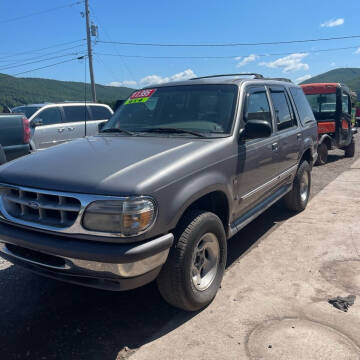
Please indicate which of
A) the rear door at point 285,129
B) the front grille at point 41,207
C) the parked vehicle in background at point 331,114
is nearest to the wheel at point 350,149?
the parked vehicle in background at point 331,114

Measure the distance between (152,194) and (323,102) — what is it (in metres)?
9.87

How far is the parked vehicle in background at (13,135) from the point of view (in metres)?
5.97

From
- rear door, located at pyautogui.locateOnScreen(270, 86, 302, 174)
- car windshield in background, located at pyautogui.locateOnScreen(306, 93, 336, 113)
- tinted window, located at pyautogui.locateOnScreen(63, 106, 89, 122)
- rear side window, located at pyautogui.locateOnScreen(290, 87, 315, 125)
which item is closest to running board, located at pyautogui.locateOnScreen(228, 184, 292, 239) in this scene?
rear door, located at pyautogui.locateOnScreen(270, 86, 302, 174)

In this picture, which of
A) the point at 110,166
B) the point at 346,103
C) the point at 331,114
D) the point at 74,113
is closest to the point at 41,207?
the point at 110,166

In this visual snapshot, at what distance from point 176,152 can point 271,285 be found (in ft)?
5.34

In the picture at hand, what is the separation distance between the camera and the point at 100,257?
7.53 ft

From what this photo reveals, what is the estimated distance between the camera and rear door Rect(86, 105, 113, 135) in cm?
988

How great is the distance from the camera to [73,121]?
31.7ft

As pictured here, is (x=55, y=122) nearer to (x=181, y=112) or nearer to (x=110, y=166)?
(x=181, y=112)

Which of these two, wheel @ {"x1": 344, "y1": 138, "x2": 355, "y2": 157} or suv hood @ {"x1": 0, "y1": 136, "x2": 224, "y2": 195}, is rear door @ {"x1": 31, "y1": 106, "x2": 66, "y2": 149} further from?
wheel @ {"x1": 344, "y1": 138, "x2": 355, "y2": 157}

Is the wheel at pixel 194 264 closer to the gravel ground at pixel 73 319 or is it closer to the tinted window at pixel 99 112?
the gravel ground at pixel 73 319

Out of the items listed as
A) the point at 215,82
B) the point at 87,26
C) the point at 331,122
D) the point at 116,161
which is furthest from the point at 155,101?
the point at 87,26

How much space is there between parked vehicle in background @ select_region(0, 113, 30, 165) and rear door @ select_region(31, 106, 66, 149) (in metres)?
2.49

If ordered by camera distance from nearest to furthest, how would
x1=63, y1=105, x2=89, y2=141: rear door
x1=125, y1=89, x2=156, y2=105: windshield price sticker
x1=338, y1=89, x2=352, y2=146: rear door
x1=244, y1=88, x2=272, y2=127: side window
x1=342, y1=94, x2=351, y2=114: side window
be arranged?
x1=244, y1=88, x2=272, y2=127: side window → x1=125, y1=89, x2=156, y2=105: windshield price sticker → x1=63, y1=105, x2=89, y2=141: rear door → x1=338, y1=89, x2=352, y2=146: rear door → x1=342, y1=94, x2=351, y2=114: side window
